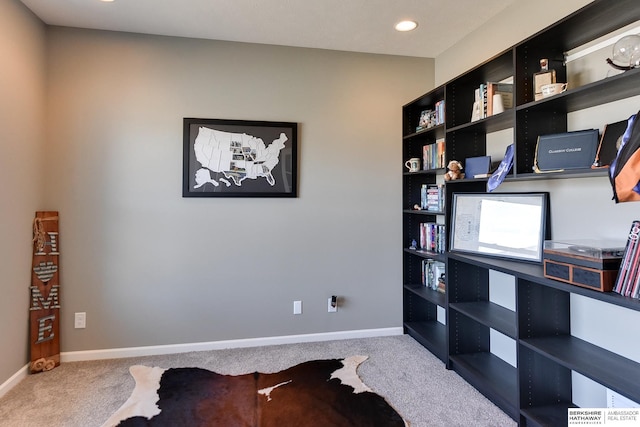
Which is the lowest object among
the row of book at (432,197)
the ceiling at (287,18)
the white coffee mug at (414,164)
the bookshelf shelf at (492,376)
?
the bookshelf shelf at (492,376)

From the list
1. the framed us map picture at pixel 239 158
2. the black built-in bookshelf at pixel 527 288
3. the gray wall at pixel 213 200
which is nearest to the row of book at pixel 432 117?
the black built-in bookshelf at pixel 527 288

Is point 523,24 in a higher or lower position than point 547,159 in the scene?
higher

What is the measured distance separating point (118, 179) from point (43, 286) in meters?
0.95

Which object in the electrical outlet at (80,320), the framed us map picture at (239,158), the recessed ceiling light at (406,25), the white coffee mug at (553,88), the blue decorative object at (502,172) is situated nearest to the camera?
the white coffee mug at (553,88)

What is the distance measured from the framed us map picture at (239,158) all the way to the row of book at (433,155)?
116 cm

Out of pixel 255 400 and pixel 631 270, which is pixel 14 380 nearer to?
pixel 255 400

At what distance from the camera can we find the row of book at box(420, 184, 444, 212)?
2.92 m

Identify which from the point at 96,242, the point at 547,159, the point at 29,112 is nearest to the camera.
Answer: the point at 547,159

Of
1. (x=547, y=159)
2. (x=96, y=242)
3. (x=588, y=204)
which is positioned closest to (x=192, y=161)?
(x=96, y=242)

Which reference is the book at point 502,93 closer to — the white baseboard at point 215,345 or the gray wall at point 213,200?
the gray wall at point 213,200

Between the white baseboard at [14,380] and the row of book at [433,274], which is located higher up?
the row of book at [433,274]

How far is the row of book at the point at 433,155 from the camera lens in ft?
9.37

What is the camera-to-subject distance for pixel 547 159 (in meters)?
1.87

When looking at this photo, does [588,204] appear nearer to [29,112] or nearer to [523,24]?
[523,24]
